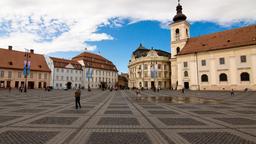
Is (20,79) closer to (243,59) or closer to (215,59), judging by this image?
(215,59)

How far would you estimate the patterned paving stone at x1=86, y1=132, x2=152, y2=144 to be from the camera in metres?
5.95

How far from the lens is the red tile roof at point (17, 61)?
60531 mm

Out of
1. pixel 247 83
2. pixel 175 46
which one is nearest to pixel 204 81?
pixel 247 83

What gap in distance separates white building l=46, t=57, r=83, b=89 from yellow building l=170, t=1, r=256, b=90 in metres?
38.6

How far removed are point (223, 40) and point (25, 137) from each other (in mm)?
55196

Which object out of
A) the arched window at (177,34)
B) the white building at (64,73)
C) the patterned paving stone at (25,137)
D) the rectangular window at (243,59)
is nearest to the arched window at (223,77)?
the rectangular window at (243,59)

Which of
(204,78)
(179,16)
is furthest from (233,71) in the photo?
(179,16)

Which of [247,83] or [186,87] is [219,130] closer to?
[247,83]

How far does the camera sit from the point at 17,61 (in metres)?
63.4

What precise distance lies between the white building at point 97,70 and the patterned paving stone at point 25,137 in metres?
74.2

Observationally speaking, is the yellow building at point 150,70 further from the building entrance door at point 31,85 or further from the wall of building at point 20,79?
the building entrance door at point 31,85

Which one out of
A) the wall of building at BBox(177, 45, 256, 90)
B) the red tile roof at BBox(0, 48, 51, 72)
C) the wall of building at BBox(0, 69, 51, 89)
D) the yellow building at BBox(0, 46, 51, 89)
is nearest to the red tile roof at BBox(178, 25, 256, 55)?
the wall of building at BBox(177, 45, 256, 90)

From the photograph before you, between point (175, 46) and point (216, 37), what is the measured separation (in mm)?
13061

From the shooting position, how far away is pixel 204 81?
5344 centimetres
